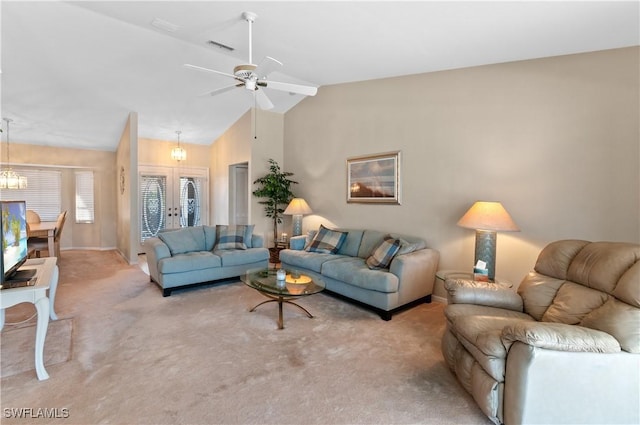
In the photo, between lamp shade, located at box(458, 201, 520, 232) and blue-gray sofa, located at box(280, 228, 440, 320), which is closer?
lamp shade, located at box(458, 201, 520, 232)

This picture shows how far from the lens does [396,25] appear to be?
2.72m

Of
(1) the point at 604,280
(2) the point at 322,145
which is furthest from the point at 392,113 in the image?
(1) the point at 604,280

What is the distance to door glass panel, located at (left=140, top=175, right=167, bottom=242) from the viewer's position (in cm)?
701

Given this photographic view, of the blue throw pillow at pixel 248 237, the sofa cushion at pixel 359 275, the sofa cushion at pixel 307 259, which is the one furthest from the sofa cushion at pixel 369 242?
the blue throw pillow at pixel 248 237

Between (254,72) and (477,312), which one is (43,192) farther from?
(477,312)

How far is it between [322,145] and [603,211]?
3834mm

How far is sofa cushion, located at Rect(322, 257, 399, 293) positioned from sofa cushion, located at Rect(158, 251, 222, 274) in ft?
5.32

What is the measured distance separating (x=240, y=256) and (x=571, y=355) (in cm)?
387

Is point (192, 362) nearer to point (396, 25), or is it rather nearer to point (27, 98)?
point (396, 25)

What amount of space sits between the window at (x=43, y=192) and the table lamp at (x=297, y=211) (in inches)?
221

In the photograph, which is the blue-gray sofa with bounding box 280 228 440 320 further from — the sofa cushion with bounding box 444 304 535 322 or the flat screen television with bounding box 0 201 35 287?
the flat screen television with bounding box 0 201 35 287

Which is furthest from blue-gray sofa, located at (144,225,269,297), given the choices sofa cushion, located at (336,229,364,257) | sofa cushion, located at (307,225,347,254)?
sofa cushion, located at (336,229,364,257)

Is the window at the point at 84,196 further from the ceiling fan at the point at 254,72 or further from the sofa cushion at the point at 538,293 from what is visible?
the sofa cushion at the point at 538,293

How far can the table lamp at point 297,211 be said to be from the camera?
5.39 metres
